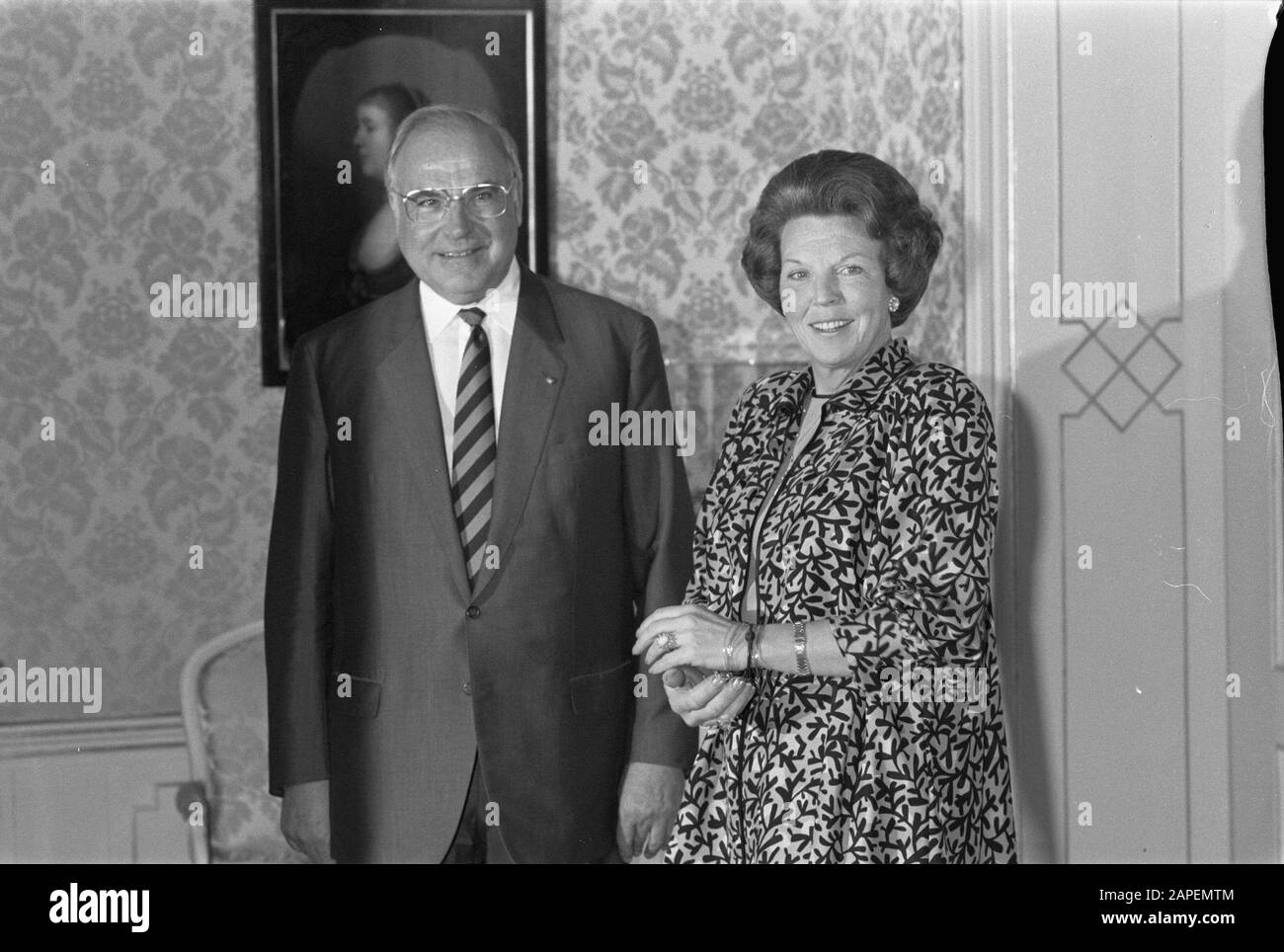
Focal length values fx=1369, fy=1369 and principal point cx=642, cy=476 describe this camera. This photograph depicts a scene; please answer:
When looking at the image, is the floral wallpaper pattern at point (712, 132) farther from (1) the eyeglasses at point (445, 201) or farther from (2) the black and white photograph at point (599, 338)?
(1) the eyeglasses at point (445, 201)

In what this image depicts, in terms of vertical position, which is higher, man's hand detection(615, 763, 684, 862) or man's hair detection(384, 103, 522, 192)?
man's hair detection(384, 103, 522, 192)

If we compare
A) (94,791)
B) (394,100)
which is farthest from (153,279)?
(94,791)

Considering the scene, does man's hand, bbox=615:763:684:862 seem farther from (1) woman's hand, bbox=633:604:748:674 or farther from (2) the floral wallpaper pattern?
(2) the floral wallpaper pattern

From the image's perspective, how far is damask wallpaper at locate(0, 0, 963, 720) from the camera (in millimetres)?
2566

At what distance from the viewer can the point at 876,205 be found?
2.03 m

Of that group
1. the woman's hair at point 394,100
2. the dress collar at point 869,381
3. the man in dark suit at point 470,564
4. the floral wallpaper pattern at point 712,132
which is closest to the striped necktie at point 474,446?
the man in dark suit at point 470,564

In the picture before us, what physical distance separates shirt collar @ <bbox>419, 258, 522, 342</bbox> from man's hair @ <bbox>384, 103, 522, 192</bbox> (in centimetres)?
21

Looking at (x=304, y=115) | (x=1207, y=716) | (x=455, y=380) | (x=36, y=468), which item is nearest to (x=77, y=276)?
(x=36, y=468)

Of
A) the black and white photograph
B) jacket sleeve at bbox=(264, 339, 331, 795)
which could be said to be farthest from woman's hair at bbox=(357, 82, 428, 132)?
jacket sleeve at bbox=(264, 339, 331, 795)

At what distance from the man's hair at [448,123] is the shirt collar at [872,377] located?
0.77 meters

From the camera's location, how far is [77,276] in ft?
8.44

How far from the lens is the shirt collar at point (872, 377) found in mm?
1986

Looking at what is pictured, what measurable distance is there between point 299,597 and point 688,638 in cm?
81
